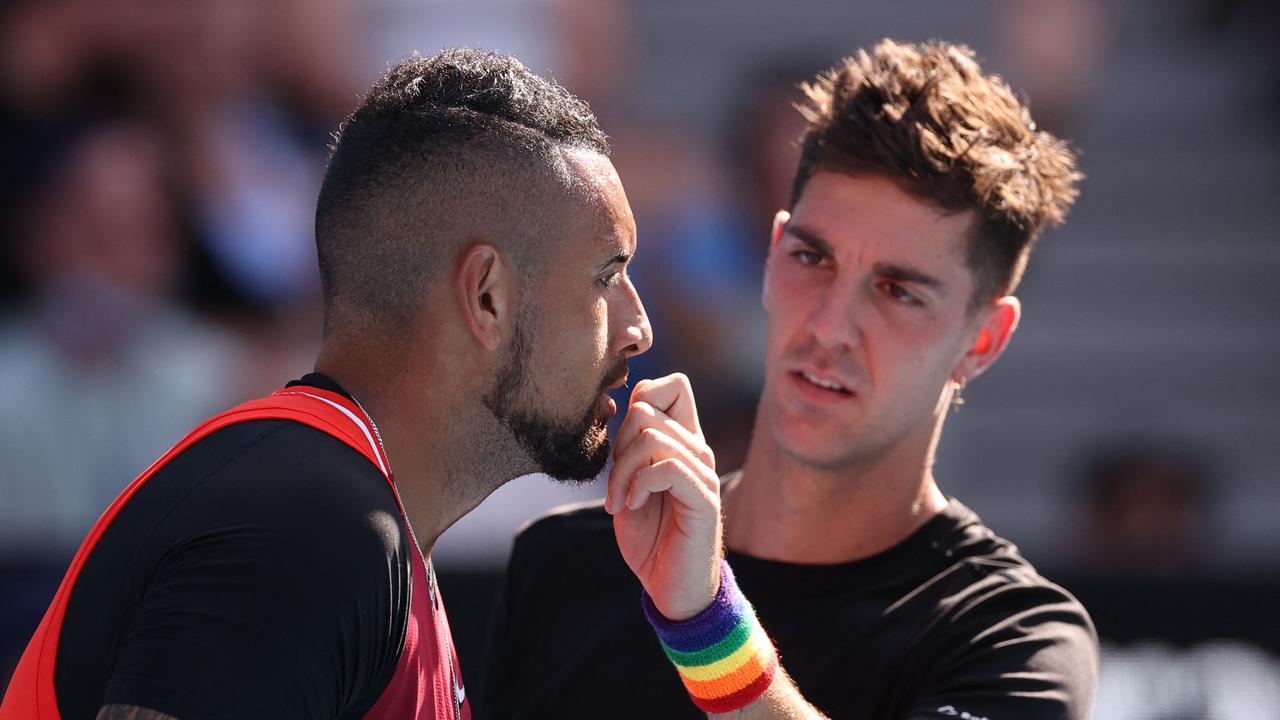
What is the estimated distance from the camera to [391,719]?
211 centimetres

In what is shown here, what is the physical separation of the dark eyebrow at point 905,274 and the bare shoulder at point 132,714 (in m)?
1.82

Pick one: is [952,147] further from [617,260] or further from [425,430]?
[425,430]

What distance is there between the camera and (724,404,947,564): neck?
314 cm

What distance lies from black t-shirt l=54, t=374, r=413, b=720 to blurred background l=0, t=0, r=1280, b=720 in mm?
2836

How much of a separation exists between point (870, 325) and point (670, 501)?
2.40 ft

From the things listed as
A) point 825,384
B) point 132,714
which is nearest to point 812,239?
point 825,384

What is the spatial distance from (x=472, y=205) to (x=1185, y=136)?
628 cm

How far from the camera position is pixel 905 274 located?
314cm

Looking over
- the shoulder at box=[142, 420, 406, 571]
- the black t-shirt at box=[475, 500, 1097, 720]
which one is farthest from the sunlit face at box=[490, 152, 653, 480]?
the black t-shirt at box=[475, 500, 1097, 720]

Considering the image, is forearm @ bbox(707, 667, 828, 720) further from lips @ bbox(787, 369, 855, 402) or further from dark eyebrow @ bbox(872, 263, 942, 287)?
dark eyebrow @ bbox(872, 263, 942, 287)

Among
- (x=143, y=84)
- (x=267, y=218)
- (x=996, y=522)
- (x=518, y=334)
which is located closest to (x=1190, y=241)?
(x=996, y=522)

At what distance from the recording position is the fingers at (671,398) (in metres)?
2.64

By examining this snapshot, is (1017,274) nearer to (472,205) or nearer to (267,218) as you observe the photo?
(472,205)

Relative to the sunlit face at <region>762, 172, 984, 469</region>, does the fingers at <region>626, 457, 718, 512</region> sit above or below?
below
